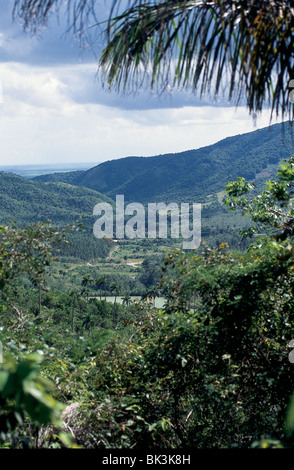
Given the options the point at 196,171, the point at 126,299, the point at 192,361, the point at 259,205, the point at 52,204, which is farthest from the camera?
the point at 196,171

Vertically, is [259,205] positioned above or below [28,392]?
above

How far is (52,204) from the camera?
413 feet

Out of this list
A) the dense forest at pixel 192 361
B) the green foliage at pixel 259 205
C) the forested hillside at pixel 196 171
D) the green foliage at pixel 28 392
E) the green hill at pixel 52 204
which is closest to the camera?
the green foliage at pixel 28 392

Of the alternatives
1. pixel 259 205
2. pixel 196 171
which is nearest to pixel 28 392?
pixel 259 205

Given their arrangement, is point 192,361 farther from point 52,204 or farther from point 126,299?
point 52,204

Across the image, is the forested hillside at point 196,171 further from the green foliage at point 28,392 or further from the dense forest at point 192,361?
the green foliage at point 28,392

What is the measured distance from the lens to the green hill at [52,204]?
102 m

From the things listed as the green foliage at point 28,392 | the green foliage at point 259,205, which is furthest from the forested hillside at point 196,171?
the green foliage at point 28,392

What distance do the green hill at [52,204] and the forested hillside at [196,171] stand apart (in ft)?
107

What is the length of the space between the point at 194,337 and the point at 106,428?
0.86 m

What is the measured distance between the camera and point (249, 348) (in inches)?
117

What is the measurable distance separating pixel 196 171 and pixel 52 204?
2543 inches
